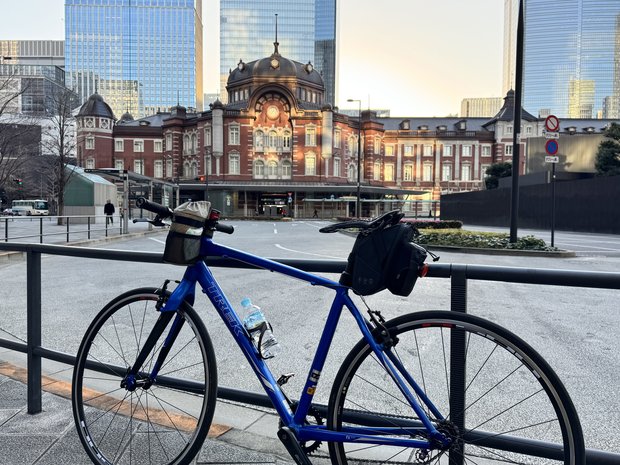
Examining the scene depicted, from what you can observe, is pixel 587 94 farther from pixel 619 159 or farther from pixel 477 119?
pixel 619 159

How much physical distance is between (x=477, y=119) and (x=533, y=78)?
3742 centimetres

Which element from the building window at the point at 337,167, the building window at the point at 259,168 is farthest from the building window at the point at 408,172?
the building window at the point at 259,168

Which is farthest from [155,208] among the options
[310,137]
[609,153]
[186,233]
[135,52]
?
[135,52]

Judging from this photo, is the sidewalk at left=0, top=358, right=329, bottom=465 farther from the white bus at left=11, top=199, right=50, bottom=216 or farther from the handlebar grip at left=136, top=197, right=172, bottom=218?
the white bus at left=11, top=199, right=50, bottom=216

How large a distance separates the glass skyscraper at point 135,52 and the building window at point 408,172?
87.3m

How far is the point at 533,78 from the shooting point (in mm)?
114875

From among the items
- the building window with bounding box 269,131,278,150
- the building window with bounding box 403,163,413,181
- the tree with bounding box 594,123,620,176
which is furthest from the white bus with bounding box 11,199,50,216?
the tree with bounding box 594,123,620,176

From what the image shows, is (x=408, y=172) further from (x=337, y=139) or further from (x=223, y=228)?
(x=223, y=228)

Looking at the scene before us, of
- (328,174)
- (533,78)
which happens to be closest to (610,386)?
(328,174)

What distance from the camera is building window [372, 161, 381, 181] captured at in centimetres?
8041

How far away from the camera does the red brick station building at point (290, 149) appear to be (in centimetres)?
6981

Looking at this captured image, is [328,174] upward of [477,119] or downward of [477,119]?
downward

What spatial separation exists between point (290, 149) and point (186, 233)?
2754 inches

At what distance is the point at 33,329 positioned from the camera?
124 inches
